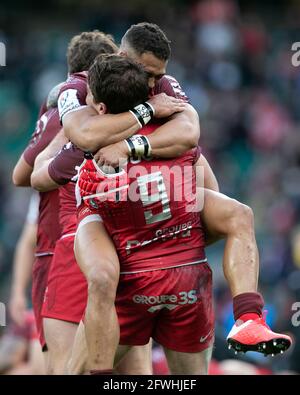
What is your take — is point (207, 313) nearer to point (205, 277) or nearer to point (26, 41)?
point (205, 277)

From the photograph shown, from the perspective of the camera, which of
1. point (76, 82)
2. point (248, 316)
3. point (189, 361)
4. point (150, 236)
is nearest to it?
point (248, 316)

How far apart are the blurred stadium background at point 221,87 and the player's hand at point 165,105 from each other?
24.1 ft

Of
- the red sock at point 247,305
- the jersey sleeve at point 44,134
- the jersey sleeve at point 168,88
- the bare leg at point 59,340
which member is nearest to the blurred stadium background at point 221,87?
the jersey sleeve at point 44,134

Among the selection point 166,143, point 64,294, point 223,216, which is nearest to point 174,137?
point 166,143

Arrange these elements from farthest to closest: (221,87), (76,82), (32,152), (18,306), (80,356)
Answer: (221,87), (18,306), (32,152), (76,82), (80,356)

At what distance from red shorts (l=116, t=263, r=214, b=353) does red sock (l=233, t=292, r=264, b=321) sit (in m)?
0.32

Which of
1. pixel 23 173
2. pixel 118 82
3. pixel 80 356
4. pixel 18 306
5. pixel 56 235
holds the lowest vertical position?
pixel 18 306

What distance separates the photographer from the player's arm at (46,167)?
6473mm

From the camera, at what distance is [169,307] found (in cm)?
571

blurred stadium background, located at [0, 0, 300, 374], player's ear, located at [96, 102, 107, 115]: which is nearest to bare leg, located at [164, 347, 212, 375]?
player's ear, located at [96, 102, 107, 115]

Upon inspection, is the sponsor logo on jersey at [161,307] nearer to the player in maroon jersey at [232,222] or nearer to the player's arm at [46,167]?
the player in maroon jersey at [232,222]

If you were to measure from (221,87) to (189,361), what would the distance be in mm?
12076

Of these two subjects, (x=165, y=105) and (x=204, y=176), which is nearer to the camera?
(x=165, y=105)

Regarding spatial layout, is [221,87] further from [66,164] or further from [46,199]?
[66,164]
